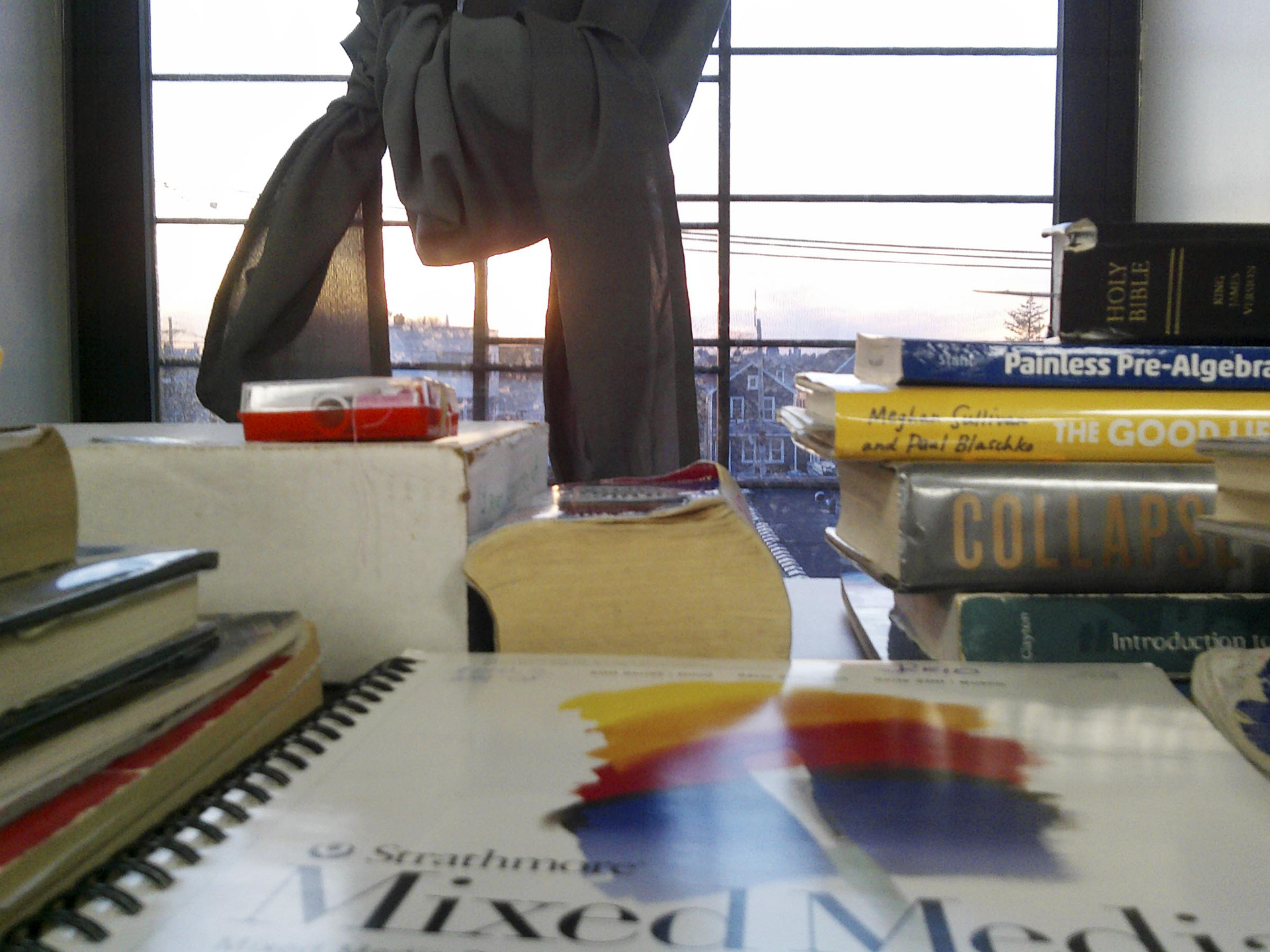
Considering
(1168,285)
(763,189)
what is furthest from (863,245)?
(1168,285)

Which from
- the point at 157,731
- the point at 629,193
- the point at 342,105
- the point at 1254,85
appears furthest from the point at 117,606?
the point at 1254,85

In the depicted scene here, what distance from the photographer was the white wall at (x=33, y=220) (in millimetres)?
1295

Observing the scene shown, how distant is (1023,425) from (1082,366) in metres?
0.05

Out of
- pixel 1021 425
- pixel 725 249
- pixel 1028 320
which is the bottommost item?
pixel 1021 425

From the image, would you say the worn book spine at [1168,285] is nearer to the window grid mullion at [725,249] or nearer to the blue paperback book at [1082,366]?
the blue paperback book at [1082,366]

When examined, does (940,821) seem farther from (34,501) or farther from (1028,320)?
(1028,320)

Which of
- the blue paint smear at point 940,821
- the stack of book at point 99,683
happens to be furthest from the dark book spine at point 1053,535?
the stack of book at point 99,683

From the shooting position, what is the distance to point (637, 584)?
0.49m

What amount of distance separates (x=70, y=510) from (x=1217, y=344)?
0.64 meters

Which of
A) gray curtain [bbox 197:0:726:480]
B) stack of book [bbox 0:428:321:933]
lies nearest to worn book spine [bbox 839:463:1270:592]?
stack of book [bbox 0:428:321:933]

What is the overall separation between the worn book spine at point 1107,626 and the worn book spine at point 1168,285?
18 cm

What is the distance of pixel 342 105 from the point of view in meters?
1.10

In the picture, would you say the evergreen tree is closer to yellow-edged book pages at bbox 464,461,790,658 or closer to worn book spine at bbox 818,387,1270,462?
worn book spine at bbox 818,387,1270,462

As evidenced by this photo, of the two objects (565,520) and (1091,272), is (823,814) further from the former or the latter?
(1091,272)
